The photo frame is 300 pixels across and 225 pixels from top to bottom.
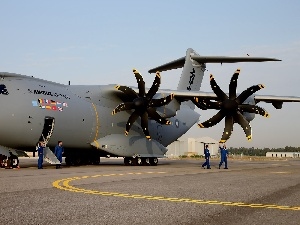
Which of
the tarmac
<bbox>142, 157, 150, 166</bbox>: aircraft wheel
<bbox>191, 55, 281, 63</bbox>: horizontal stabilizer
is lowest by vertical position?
the tarmac

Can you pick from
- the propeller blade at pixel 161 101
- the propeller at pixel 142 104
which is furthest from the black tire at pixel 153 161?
the propeller blade at pixel 161 101

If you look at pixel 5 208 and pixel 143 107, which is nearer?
pixel 5 208

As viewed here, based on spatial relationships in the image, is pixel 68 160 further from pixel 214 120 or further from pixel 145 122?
pixel 214 120

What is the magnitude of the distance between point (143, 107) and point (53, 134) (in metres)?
5.94

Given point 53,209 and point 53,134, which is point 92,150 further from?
point 53,209

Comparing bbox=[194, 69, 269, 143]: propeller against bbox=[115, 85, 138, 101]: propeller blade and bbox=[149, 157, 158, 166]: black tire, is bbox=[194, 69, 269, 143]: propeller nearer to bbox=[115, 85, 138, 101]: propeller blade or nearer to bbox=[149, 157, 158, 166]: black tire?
bbox=[115, 85, 138, 101]: propeller blade

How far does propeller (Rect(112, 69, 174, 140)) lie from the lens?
79.1ft

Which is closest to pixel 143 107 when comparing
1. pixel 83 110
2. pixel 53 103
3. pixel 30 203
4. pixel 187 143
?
pixel 83 110

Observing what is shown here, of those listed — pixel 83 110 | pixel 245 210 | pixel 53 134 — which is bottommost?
pixel 245 210

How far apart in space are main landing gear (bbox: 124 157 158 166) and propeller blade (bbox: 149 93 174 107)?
408 cm

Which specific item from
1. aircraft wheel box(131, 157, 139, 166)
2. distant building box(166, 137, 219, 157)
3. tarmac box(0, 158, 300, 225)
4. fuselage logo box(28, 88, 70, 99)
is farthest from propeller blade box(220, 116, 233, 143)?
distant building box(166, 137, 219, 157)

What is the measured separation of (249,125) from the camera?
23641 millimetres

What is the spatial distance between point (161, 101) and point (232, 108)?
169 inches

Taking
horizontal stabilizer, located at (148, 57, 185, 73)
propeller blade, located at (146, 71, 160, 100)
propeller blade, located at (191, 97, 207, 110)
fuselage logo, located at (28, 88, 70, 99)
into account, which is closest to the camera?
fuselage logo, located at (28, 88, 70, 99)
